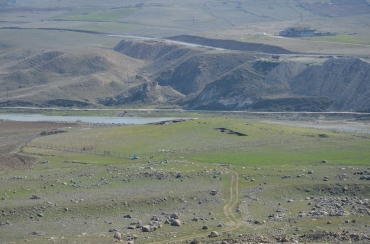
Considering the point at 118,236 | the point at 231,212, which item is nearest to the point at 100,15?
the point at 231,212

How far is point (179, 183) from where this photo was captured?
44.9 m

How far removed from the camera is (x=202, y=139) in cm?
6147

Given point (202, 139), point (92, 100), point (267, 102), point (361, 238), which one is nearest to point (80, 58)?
point (92, 100)

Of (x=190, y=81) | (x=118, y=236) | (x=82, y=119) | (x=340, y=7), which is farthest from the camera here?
(x=340, y=7)

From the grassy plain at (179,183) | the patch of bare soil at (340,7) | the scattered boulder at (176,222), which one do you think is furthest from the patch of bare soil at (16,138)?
the patch of bare soil at (340,7)

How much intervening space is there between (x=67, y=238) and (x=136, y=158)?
18.2 m

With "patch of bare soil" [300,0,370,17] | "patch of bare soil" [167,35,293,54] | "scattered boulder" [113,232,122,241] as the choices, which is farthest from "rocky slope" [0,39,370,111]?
"patch of bare soil" [300,0,370,17]

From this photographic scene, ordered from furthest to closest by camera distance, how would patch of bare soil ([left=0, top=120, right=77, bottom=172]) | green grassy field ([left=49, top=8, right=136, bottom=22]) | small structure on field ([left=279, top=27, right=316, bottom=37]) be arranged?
green grassy field ([left=49, top=8, right=136, bottom=22]) < small structure on field ([left=279, top=27, right=316, bottom=37]) < patch of bare soil ([left=0, top=120, right=77, bottom=172])

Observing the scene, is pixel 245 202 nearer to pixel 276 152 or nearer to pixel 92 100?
pixel 276 152

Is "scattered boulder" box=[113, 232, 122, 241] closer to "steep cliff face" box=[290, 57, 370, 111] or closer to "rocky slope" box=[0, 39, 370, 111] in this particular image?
"steep cliff face" box=[290, 57, 370, 111]

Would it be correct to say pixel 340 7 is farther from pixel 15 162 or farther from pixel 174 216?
pixel 174 216

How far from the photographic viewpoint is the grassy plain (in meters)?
37.2

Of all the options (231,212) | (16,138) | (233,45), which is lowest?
(16,138)

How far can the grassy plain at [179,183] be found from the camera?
1467 inches
